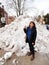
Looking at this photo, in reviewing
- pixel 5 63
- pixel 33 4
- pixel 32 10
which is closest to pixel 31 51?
pixel 5 63

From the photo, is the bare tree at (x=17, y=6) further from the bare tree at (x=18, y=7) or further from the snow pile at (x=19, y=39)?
the snow pile at (x=19, y=39)

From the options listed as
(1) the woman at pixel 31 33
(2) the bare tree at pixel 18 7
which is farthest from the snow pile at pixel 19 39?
(2) the bare tree at pixel 18 7

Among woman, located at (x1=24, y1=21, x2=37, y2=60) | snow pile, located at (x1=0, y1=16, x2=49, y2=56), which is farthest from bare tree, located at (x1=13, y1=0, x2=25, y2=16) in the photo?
woman, located at (x1=24, y1=21, x2=37, y2=60)

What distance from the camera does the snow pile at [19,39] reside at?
11427mm

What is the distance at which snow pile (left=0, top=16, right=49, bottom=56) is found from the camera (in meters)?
11.4

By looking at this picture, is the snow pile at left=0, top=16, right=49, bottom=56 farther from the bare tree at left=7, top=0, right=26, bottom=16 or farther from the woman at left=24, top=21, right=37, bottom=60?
the bare tree at left=7, top=0, right=26, bottom=16

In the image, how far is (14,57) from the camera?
1084 cm

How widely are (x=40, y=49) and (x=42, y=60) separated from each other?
0.97m

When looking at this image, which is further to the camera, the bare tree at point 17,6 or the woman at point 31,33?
the bare tree at point 17,6

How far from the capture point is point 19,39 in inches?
482

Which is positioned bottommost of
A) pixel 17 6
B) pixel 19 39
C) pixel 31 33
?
pixel 17 6

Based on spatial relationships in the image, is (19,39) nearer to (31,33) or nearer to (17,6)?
(31,33)

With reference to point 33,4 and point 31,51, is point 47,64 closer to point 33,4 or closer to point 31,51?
point 31,51

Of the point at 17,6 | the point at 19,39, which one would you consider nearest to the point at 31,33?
the point at 19,39
